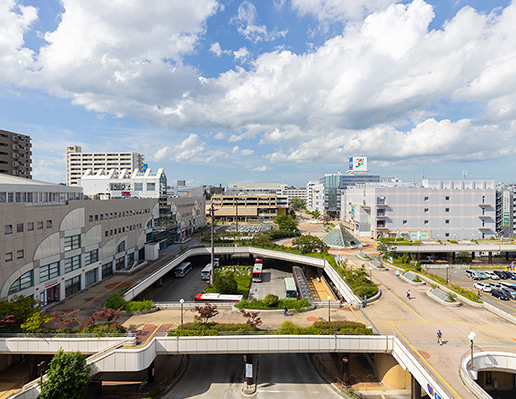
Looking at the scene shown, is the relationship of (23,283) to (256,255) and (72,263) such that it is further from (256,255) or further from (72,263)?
(256,255)

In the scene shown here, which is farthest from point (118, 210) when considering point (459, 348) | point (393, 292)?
point (459, 348)

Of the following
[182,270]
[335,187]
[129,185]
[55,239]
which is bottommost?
[182,270]

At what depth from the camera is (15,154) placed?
87125 mm

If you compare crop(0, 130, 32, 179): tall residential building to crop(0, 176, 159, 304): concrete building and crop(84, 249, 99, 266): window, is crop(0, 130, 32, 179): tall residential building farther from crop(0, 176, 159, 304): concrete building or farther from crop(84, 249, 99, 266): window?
crop(84, 249, 99, 266): window

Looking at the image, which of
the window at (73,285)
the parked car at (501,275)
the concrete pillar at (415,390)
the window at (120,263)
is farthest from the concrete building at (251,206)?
the concrete pillar at (415,390)

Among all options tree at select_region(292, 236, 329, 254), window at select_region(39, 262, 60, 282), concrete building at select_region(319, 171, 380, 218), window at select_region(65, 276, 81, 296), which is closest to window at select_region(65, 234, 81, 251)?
window at select_region(39, 262, 60, 282)

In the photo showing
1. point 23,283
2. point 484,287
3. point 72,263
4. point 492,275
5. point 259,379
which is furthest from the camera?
point 492,275

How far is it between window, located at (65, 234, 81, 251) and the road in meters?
22.9

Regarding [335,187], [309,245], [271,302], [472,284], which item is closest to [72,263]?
[271,302]

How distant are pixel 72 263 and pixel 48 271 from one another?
14.5ft

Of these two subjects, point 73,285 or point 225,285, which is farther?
point 225,285

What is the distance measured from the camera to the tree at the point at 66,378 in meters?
22.3

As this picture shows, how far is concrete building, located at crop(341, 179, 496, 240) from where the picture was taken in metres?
77.5

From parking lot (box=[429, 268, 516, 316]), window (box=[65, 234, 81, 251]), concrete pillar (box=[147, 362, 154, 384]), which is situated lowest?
concrete pillar (box=[147, 362, 154, 384])
